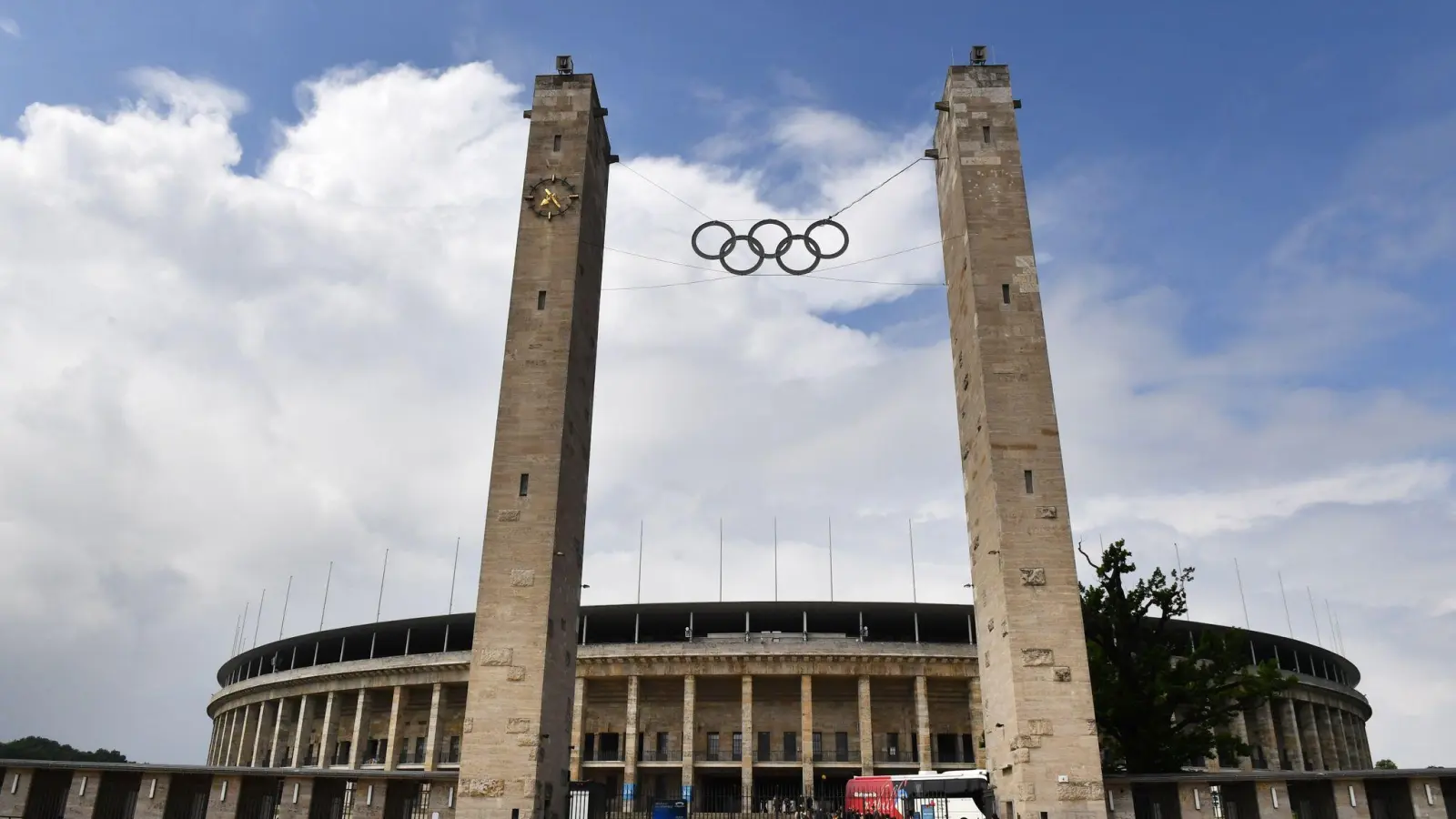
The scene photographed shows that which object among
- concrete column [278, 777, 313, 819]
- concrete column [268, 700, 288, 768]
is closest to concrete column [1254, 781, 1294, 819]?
concrete column [278, 777, 313, 819]

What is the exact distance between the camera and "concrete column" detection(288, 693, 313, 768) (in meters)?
70.0

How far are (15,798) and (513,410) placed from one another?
15.8m

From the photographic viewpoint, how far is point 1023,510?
27938 mm

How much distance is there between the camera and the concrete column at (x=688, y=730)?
59.0 m

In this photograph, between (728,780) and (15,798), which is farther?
(728,780)

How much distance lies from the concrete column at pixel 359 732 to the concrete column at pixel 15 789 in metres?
43.5

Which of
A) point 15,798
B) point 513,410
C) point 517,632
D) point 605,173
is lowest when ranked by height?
point 15,798

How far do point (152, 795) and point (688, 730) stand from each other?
127ft

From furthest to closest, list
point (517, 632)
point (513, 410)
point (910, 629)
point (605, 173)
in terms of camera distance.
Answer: point (910, 629)
point (605, 173)
point (513, 410)
point (517, 632)

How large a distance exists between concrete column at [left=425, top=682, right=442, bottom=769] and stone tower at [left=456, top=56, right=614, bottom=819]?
37.1 m

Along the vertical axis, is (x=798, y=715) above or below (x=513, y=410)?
below

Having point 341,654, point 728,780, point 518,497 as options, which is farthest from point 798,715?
point 518,497

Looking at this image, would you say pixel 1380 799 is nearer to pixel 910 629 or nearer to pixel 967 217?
pixel 967 217

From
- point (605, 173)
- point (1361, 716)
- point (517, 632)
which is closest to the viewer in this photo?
point (517, 632)
